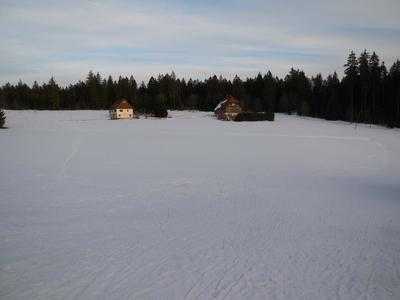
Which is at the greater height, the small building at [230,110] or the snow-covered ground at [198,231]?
the small building at [230,110]

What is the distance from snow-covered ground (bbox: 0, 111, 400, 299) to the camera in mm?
9523

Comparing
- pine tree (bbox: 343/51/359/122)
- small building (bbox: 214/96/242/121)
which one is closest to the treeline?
pine tree (bbox: 343/51/359/122)

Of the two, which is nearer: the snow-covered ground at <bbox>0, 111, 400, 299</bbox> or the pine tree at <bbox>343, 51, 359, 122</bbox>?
the snow-covered ground at <bbox>0, 111, 400, 299</bbox>

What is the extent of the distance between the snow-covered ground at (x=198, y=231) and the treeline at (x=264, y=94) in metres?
58.5

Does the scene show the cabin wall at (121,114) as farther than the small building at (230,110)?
Yes

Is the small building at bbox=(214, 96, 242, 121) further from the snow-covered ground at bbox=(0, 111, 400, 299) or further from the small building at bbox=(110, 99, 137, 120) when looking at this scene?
the snow-covered ground at bbox=(0, 111, 400, 299)

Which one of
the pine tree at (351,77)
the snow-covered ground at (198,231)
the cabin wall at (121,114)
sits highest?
the pine tree at (351,77)

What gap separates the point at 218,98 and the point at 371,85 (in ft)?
147

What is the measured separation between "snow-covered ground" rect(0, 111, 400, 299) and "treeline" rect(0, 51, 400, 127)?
5849cm

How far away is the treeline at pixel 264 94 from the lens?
84.0m

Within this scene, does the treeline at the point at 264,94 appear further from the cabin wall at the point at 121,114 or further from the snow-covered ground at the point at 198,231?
the snow-covered ground at the point at 198,231

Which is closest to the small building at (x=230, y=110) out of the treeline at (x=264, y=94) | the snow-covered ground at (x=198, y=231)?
the treeline at (x=264, y=94)

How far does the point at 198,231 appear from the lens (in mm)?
13516

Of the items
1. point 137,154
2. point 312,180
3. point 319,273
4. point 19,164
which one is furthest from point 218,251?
point 137,154
